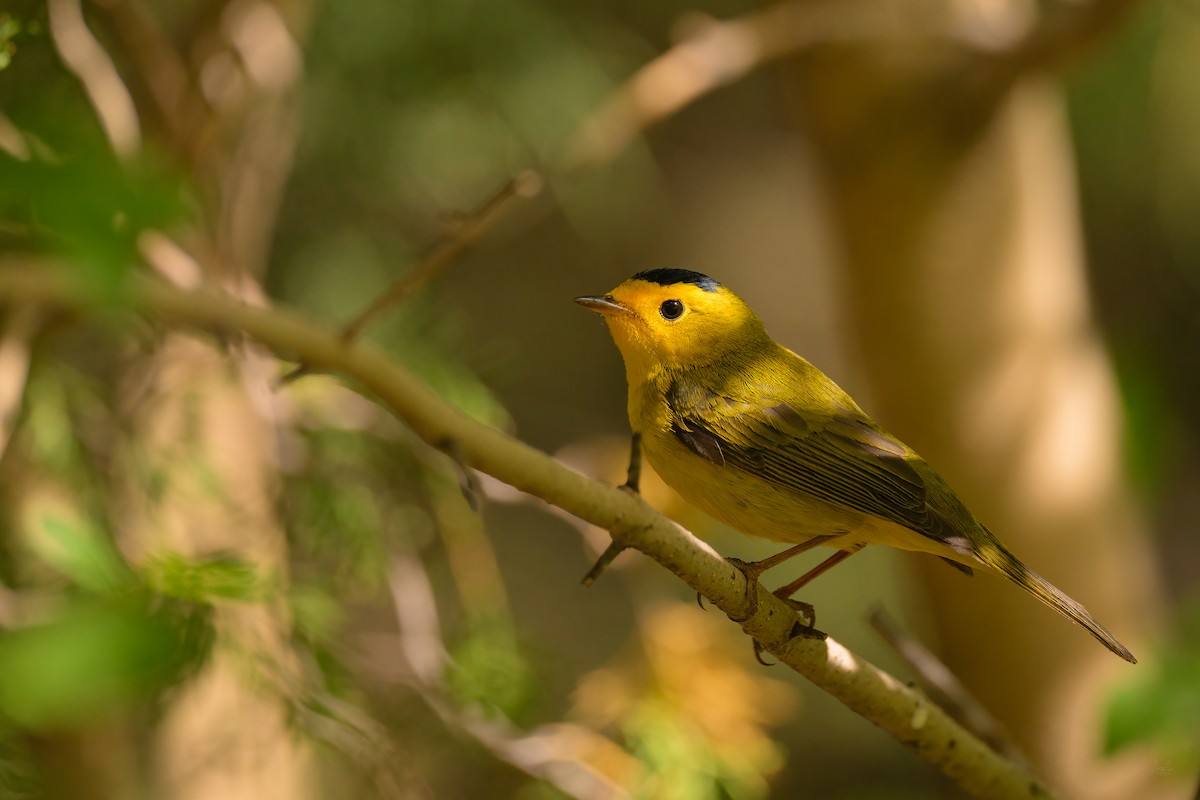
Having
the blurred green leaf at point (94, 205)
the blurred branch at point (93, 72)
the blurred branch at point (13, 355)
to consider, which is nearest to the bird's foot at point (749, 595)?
the blurred green leaf at point (94, 205)

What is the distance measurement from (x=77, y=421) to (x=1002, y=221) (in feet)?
6.48

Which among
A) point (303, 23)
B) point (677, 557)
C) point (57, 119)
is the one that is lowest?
point (303, 23)

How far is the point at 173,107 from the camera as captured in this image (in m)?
2.33

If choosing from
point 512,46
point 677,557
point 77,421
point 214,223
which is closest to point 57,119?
point 677,557

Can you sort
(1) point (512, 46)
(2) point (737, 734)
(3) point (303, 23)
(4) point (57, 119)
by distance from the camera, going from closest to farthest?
(4) point (57, 119), (2) point (737, 734), (3) point (303, 23), (1) point (512, 46)

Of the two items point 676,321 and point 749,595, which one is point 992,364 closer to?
point 676,321

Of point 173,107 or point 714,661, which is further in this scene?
point 173,107

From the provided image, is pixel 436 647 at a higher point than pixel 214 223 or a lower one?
lower

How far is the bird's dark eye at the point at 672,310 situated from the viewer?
1.62 meters

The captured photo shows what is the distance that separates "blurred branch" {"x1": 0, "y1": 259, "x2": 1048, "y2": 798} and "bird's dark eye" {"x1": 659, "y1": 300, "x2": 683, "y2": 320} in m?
0.47

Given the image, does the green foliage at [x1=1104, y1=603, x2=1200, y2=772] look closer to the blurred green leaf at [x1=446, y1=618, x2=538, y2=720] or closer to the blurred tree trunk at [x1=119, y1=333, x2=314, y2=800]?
the blurred green leaf at [x1=446, y1=618, x2=538, y2=720]

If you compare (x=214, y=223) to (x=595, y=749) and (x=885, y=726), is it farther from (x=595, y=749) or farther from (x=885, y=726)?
(x=885, y=726)

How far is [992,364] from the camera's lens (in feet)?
7.38

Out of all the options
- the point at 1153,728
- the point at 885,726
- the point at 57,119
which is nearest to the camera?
the point at 57,119
